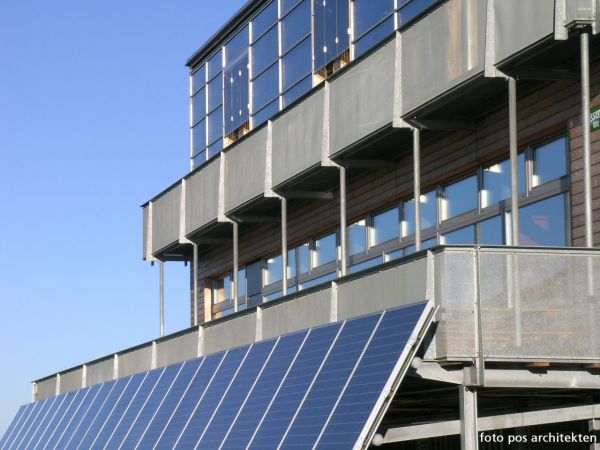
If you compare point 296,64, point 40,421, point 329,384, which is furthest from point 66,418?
point 329,384

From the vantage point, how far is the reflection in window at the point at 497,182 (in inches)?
826

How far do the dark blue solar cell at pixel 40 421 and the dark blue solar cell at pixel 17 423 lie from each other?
1.41 metres

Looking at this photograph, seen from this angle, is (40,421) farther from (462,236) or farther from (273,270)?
(462,236)

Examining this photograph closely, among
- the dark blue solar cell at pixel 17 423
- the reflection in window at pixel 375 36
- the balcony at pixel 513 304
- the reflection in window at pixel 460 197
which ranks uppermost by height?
the reflection in window at pixel 375 36

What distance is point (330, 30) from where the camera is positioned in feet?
88.7

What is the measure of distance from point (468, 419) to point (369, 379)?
1.37m

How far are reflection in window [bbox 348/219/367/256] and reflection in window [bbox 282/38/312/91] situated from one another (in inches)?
144

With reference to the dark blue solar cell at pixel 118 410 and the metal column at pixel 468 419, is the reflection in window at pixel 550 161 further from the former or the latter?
the dark blue solar cell at pixel 118 410

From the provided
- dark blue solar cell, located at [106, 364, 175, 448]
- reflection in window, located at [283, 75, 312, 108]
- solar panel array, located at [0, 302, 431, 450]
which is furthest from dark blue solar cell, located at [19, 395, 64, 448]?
reflection in window, located at [283, 75, 312, 108]

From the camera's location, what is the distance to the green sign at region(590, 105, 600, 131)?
18.0 metres

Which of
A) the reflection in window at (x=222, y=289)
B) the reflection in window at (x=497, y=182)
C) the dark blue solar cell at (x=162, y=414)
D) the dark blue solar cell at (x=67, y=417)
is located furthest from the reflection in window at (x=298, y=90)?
the dark blue solar cell at (x=67, y=417)

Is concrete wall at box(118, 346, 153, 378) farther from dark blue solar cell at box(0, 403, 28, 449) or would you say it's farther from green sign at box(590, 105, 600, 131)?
green sign at box(590, 105, 600, 131)

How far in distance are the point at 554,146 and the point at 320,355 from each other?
4.81 metres

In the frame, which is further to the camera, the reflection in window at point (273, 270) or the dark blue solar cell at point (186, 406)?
the reflection in window at point (273, 270)
